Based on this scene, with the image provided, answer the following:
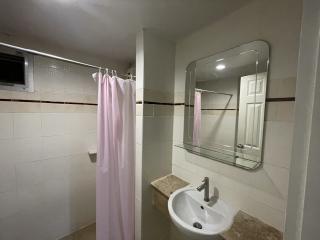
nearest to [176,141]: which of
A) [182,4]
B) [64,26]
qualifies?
[182,4]

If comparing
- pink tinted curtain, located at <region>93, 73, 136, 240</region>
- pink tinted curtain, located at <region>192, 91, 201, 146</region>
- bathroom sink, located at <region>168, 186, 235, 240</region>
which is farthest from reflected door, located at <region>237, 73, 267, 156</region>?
pink tinted curtain, located at <region>93, 73, 136, 240</region>

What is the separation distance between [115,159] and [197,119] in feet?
2.86

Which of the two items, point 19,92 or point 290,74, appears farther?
point 19,92

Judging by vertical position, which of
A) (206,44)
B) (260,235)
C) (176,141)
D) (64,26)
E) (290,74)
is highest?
(64,26)

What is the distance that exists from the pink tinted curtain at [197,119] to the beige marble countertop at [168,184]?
0.42 meters

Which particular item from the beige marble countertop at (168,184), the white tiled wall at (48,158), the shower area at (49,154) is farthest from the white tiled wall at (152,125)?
the white tiled wall at (48,158)

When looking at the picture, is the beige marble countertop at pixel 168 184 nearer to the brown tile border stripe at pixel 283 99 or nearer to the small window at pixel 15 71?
the brown tile border stripe at pixel 283 99

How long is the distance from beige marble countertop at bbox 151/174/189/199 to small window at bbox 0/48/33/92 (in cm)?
156

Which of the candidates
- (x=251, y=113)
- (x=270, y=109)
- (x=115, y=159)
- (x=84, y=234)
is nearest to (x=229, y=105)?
(x=251, y=113)

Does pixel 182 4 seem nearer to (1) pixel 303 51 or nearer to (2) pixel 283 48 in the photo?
(2) pixel 283 48

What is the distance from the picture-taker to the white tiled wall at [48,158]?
1.45 meters

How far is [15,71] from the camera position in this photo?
1.44 meters

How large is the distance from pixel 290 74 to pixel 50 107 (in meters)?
2.07

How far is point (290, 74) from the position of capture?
882mm
